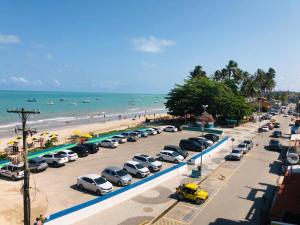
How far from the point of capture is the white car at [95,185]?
24484 mm

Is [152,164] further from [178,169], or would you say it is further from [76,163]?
[76,163]

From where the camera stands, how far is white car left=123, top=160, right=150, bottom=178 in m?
29.9

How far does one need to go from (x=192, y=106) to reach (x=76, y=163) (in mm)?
41223

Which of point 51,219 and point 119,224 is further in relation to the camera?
point 119,224

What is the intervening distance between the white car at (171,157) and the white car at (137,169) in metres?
6.41

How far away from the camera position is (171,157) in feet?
119

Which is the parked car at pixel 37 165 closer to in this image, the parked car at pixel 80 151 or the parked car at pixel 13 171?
the parked car at pixel 13 171

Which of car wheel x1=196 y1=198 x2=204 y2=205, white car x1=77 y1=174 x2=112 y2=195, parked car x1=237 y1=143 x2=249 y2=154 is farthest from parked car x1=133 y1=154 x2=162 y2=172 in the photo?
parked car x1=237 y1=143 x2=249 y2=154

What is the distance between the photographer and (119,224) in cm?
1956

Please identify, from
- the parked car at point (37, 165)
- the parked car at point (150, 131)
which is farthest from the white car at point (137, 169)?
the parked car at point (150, 131)

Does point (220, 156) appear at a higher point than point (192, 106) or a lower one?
lower

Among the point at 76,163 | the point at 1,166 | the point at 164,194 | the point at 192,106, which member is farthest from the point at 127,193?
the point at 192,106

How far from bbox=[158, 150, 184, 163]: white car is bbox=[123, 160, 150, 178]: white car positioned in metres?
6.41

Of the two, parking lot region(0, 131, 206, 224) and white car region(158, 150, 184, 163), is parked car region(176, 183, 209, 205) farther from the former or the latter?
white car region(158, 150, 184, 163)
